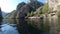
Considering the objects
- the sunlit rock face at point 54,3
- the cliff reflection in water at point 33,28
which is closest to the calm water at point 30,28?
the cliff reflection in water at point 33,28

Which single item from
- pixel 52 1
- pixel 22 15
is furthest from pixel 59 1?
pixel 22 15

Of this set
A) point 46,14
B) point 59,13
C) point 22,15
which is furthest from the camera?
point 22,15

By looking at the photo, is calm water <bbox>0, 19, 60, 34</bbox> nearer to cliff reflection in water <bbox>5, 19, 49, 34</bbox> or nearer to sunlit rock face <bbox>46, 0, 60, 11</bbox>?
cliff reflection in water <bbox>5, 19, 49, 34</bbox>

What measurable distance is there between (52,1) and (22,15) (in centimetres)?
5237

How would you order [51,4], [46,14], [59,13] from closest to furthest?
[59,13]
[46,14]
[51,4]

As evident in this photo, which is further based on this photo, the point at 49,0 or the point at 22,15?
the point at 22,15

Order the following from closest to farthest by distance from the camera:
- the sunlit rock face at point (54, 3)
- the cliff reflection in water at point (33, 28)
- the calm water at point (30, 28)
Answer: the cliff reflection in water at point (33, 28)
the calm water at point (30, 28)
the sunlit rock face at point (54, 3)

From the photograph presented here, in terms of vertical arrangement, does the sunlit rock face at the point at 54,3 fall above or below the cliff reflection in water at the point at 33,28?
above

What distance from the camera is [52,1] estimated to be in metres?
162

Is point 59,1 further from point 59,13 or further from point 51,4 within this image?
point 59,13

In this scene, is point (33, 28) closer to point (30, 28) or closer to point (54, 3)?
point (30, 28)

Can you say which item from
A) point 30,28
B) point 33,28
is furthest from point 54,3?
point 33,28

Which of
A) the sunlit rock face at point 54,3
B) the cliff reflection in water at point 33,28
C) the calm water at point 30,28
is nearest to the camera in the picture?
the cliff reflection in water at point 33,28

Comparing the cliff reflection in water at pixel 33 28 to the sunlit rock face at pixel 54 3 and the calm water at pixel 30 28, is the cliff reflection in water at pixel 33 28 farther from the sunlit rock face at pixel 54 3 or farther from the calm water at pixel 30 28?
the sunlit rock face at pixel 54 3
